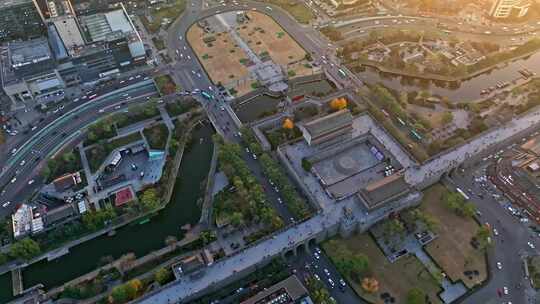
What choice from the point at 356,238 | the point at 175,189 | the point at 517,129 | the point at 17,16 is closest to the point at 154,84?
the point at 175,189

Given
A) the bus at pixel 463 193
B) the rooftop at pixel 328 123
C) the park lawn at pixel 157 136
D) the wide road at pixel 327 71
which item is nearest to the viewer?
the wide road at pixel 327 71

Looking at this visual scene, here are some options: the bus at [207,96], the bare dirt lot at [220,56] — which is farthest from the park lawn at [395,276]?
the bare dirt lot at [220,56]

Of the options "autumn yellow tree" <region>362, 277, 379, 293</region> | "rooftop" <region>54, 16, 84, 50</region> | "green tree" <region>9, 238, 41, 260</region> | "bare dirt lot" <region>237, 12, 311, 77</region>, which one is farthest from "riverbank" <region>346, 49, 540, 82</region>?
"green tree" <region>9, 238, 41, 260</region>

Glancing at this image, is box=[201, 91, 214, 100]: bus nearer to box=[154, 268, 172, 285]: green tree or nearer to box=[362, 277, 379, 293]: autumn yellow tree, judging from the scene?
box=[154, 268, 172, 285]: green tree

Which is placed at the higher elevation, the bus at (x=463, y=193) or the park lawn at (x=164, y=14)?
the park lawn at (x=164, y=14)

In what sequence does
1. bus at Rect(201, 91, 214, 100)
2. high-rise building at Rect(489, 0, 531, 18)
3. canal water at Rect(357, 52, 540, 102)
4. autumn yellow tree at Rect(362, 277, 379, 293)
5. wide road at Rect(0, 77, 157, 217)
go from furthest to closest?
high-rise building at Rect(489, 0, 531, 18) < bus at Rect(201, 91, 214, 100) < canal water at Rect(357, 52, 540, 102) < wide road at Rect(0, 77, 157, 217) < autumn yellow tree at Rect(362, 277, 379, 293)

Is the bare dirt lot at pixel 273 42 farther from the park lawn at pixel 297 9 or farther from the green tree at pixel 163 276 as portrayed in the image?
the green tree at pixel 163 276

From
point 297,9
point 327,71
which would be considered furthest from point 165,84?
point 297,9

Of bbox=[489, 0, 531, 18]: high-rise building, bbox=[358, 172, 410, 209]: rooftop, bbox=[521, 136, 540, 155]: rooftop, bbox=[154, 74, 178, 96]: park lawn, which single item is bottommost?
bbox=[521, 136, 540, 155]: rooftop
